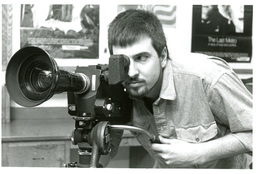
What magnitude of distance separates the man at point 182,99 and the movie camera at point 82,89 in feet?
0.37

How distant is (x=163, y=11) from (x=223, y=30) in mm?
374

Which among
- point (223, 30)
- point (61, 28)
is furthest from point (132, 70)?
point (223, 30)

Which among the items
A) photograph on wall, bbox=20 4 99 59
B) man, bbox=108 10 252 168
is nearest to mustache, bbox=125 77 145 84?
man, bbox=108 10 252 168

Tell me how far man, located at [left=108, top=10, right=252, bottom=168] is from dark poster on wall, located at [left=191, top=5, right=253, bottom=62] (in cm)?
87

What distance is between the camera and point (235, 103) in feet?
3.34

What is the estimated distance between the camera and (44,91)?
2.79 feet

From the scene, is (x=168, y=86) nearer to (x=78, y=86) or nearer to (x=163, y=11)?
(x=78, y=86)

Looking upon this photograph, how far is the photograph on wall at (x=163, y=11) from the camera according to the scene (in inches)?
75.6

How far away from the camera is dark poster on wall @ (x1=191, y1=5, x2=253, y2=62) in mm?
1931

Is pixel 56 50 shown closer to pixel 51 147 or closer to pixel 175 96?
pixel 51 147

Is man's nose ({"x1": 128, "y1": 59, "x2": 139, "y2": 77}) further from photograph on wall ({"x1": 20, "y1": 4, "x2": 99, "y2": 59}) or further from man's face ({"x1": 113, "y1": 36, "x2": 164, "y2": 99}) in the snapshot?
photograph on wall ({"x1": 20, "y1": 4, "x2": 99, "y2": 59})

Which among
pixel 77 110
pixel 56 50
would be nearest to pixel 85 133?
pixel 77 110

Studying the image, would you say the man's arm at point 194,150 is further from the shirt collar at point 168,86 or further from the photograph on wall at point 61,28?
the photograph on wall at point 61,28

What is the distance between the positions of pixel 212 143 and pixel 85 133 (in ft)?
1.34
